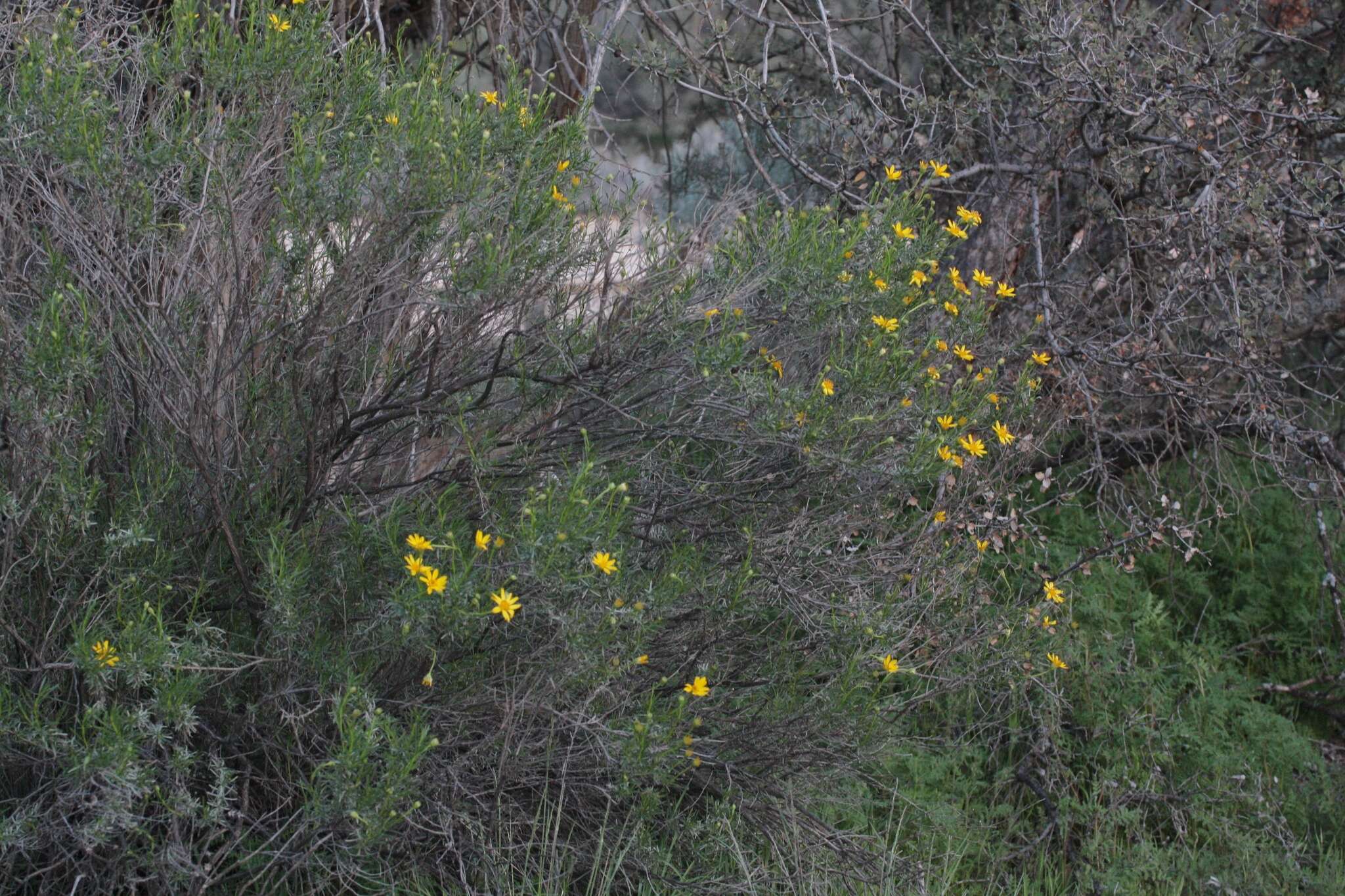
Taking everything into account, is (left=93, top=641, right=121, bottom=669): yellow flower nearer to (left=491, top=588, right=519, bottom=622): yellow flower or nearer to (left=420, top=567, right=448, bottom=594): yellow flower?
(left=420, top=567, right=448, bottom=594): yellow flower

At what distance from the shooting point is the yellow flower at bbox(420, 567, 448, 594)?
2.36m

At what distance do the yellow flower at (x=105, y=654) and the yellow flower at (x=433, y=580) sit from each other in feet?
2.00

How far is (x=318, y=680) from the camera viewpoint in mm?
2830

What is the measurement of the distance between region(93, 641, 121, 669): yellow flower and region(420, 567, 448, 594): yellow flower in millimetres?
610

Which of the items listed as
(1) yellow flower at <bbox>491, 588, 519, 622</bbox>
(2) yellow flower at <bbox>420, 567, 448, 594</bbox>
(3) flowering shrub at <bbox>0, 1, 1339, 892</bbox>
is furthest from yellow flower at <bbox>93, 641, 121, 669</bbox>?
(1) yellow flower at <bbox>491, 588, 519, 622</bbox>

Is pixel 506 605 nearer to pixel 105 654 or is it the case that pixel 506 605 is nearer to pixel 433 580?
pixel 433 580

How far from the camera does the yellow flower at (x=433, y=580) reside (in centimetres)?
236

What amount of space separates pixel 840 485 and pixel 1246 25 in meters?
3.11

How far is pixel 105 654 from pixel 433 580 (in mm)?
672

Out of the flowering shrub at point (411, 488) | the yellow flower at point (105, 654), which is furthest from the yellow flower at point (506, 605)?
the yellow flower at point (105, 654)

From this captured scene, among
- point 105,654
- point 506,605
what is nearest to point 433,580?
point 506,605

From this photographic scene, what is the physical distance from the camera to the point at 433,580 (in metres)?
2.38

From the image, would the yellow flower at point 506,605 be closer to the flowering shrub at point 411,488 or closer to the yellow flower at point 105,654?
the flowering shrub at point 411,488

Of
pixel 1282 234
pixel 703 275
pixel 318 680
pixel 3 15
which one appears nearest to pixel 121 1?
pixel 3 15
